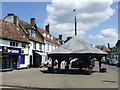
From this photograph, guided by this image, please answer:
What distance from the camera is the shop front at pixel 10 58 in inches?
965

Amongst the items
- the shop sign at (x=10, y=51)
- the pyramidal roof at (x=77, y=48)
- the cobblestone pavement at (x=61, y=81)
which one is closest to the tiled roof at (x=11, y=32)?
the shop sign at (x=10, y=51)

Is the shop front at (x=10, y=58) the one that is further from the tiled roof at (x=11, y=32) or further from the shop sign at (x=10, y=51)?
the tiled roof at (x=11, y=32)

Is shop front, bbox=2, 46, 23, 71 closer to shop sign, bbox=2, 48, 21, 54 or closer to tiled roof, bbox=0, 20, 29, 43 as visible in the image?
shop sign, bbox=2, 48, 21, 54

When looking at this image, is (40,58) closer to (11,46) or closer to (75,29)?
(11,46)

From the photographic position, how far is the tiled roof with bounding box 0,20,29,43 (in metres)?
25.8

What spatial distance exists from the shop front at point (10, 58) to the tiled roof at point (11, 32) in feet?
6.19

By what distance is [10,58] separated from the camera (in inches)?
1043

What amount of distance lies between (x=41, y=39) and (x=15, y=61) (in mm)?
12634

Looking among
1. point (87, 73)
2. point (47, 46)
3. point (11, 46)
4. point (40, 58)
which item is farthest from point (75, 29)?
point (47, 46)

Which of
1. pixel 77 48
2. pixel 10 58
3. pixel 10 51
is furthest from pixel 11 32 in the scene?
pixel 77 48

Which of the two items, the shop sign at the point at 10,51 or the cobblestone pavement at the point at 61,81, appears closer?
the cobblestone pavement at the point at 61,81

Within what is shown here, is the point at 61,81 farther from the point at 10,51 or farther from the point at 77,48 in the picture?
the point at 10,51

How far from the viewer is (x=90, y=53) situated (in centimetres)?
2056

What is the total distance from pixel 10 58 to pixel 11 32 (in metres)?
4.48
